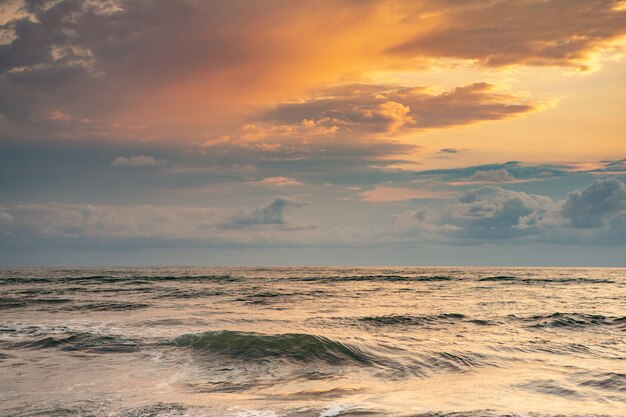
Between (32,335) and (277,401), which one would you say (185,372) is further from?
(32,335)

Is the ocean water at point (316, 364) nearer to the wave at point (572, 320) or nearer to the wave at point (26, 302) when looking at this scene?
the wave at point (572, 320)

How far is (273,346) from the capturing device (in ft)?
53.1

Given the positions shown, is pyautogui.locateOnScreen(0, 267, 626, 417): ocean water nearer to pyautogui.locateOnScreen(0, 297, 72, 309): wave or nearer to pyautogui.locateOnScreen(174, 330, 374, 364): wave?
pyautogui.locateOnScreen(174, 330, 374, 364): wave

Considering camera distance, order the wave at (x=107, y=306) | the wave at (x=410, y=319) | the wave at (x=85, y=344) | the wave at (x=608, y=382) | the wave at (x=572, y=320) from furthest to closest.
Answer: the wave at (x=107, y=306) < the wave at (x=410, y=319) < the wave at (x=572, y=320) < the wave at (x=85, y=344) < the wave at (x=608, y=382)

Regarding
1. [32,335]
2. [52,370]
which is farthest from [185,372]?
[32,335]

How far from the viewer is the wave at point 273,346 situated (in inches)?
593

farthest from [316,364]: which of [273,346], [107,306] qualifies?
[107,306]

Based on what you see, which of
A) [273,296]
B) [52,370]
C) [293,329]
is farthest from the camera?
[273,296]

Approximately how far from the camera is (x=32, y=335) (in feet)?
61.4

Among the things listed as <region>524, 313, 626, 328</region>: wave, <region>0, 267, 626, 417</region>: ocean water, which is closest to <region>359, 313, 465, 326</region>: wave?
<region>0, 267, 626, 417</region>: ocean water

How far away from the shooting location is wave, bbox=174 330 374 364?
49.4 feet

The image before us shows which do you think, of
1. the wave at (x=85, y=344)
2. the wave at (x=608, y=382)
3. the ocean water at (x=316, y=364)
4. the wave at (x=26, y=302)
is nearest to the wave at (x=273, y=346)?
the ocean water at (x=316, y=364)

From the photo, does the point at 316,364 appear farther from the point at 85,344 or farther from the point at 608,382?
the point at 85,344

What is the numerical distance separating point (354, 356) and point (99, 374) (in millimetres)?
7252
